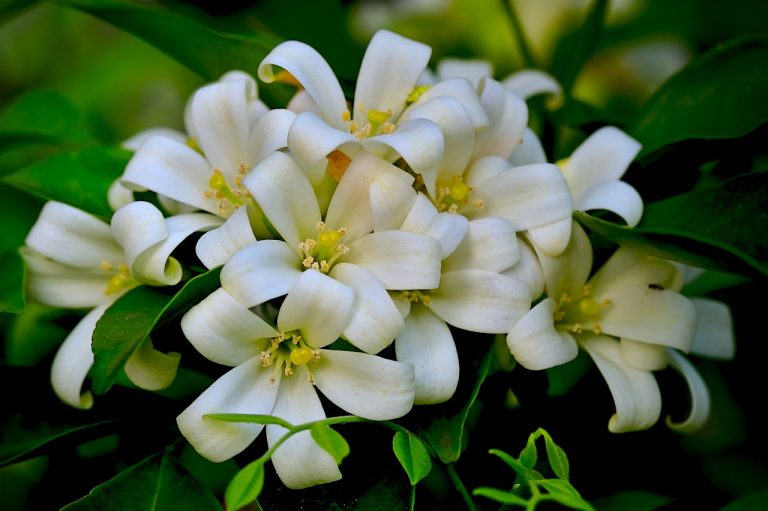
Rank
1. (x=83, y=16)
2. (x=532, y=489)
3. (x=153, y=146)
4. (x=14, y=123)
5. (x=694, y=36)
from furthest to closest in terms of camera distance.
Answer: (x=83, y=16) < (x=694, y=36) < (x=14, y=123) < (x=153, y=146) < (x=532, y=489)

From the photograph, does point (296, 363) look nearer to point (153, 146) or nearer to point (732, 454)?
point (153, 146)

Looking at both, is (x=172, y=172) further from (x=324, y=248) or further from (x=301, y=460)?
(x=301, y=460)

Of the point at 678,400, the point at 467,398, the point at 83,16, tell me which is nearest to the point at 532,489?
the point at 467,398

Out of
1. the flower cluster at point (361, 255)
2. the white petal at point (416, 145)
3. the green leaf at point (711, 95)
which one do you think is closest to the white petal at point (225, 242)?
the flower cluster at point (361, 255)

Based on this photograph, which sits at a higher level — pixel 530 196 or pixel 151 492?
pixel 530 196

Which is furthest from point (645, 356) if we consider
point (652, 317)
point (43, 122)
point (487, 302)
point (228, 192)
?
point (43, 122)

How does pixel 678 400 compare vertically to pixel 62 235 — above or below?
below

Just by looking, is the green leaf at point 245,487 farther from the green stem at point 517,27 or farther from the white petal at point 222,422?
the green stem at point 517,27
